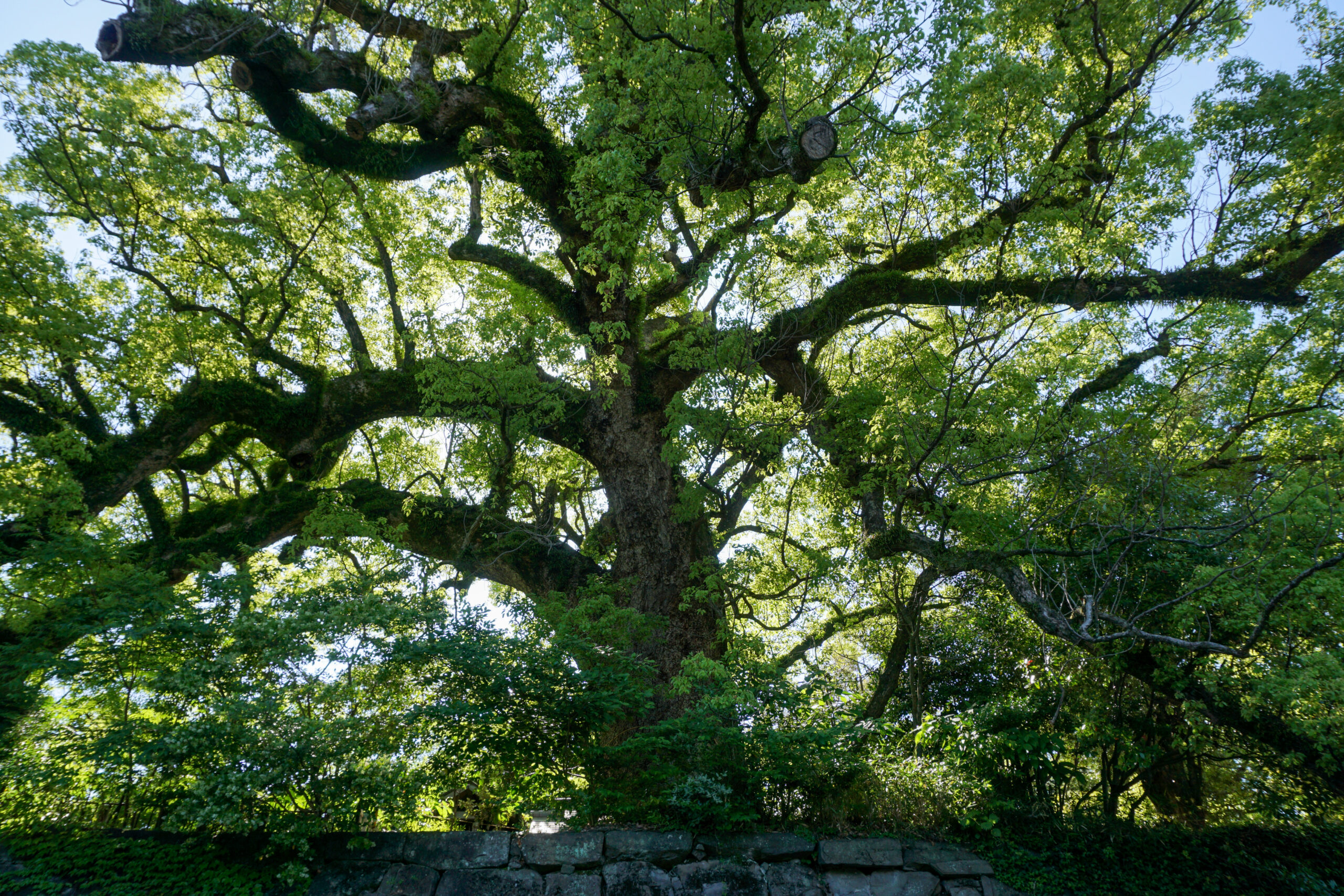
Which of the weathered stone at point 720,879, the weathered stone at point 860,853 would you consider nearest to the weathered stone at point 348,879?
the weathered stone at point 720,879

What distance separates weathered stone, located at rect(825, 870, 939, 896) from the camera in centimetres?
488

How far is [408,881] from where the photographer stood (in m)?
4.62

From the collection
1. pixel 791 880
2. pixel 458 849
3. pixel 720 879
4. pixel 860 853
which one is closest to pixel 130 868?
pixel 458 849

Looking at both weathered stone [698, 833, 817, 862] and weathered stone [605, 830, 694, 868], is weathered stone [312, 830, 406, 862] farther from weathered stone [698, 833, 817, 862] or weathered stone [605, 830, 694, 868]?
weathered stone [698, 833, 817, 862]

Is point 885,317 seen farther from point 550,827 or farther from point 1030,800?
point 550,827

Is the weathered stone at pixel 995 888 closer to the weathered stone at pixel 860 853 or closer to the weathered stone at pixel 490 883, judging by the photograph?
the weathered stone at pixel 860 853

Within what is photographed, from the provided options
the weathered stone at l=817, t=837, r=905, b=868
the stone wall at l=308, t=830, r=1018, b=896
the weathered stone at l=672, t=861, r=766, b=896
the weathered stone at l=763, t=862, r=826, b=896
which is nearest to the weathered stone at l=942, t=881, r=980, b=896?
the stone wall at l=308, t=830, r=1018, b=896

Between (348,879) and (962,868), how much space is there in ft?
13.7

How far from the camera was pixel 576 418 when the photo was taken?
346 inches

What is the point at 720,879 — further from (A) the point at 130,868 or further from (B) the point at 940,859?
(A) the point at 130,868

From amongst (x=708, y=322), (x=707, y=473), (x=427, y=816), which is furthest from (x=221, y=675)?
(x=708, y=322)

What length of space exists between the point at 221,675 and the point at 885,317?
8.28 m

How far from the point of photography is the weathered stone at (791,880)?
4.79 m

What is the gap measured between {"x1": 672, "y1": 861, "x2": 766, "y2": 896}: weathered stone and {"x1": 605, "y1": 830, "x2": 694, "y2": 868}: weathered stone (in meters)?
0.09
